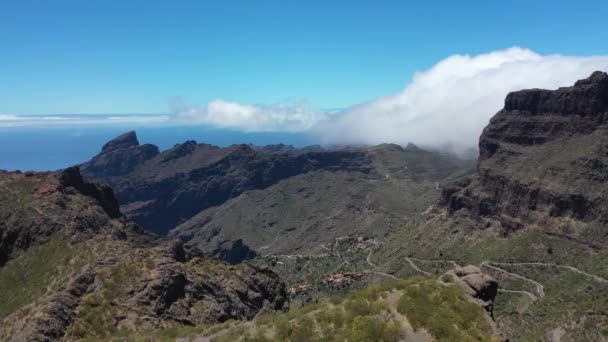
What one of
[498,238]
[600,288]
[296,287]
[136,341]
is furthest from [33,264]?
[498,238]

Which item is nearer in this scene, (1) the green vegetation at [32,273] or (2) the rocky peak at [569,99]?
(1) the green vegetation at [32,273]

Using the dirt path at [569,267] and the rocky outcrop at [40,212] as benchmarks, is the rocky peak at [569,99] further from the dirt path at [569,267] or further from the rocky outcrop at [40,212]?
the rocky outcrop at [40,212]

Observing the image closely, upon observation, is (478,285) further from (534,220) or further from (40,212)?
(534,220)

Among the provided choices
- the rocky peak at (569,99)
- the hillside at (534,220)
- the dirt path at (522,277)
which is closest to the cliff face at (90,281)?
the hillside at (534,220)

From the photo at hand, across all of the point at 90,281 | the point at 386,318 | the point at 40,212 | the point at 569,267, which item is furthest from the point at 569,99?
the point at 386,318

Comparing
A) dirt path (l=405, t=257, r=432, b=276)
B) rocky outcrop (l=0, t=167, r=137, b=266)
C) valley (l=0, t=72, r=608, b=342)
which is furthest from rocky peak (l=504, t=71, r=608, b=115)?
rocky outcrop (l=0, t=167, r=137, b=266)
